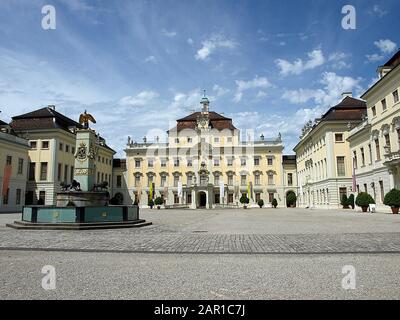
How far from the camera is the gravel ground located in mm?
4887

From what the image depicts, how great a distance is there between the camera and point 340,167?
44094mm

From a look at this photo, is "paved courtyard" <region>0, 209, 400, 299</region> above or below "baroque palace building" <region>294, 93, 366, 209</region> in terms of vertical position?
below

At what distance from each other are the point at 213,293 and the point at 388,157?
101 feet

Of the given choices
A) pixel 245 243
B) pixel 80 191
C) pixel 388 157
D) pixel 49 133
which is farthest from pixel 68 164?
pixel 245 243

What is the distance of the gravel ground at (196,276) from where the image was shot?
16.0 ft

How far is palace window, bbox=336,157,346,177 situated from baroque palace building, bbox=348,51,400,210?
3888 millimetres

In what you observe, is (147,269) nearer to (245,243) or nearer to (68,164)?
(245,243)

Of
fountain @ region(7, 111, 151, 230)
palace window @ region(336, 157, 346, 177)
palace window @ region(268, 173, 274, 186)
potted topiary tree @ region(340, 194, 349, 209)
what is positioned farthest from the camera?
palace window @ region(268, 173, 274, 186)

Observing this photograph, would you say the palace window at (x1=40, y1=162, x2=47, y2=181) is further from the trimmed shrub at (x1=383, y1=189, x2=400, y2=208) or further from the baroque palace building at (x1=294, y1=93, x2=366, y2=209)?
the trimmed shrub at (x1=383, y1=189, x2=400, y2=208)

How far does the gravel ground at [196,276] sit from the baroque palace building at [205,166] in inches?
2238

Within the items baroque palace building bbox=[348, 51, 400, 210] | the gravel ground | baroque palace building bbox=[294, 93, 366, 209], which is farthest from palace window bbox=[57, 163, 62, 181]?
the gravel ground

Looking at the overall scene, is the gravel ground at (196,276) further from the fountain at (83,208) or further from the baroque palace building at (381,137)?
the baroque palace building at (381,137)
